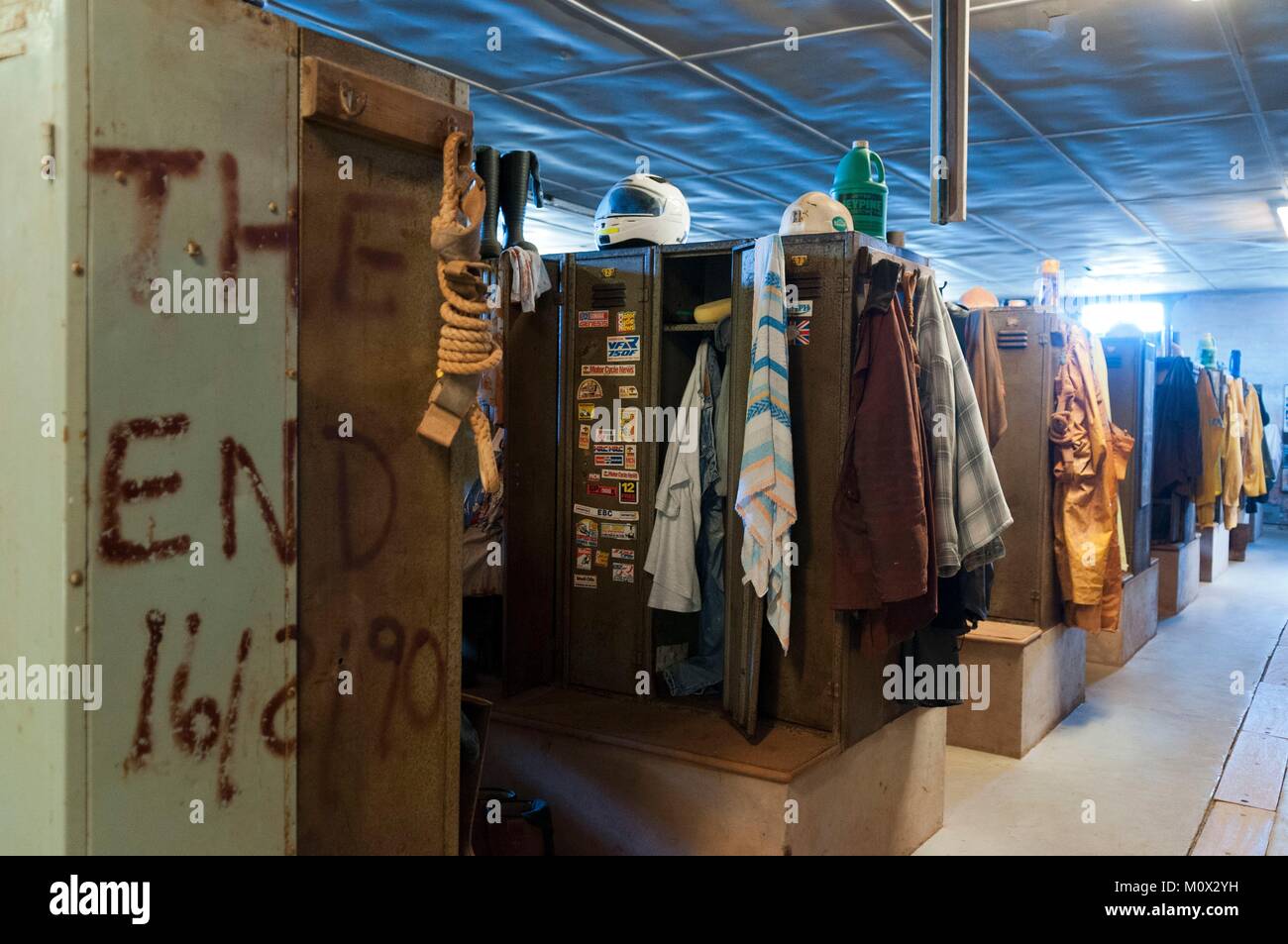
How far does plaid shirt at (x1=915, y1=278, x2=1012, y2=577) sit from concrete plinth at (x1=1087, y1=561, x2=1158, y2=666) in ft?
11.2

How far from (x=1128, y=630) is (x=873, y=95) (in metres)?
3.77

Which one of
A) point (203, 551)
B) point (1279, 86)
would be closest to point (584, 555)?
point (203, 551)

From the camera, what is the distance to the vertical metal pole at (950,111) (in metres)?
2.72

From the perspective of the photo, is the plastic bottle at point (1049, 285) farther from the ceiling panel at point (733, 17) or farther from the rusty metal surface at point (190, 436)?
the rusty metal surface at point (190, 436)

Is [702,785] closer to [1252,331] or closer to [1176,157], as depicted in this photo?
[1176,157]

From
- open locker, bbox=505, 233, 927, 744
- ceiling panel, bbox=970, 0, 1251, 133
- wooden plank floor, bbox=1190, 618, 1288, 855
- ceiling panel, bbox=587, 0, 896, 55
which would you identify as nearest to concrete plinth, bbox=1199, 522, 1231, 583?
wooden plank floor, bbox=1190, 618, 1288, 855

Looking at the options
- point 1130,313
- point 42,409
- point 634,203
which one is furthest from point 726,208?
point 1130,313

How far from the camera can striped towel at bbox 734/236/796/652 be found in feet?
10.1

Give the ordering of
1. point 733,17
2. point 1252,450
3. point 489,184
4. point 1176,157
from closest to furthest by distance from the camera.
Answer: point 489,184
point 733,17
point 1176,157
point 1252,450

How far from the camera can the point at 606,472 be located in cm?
367

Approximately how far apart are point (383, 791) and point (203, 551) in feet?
1.70

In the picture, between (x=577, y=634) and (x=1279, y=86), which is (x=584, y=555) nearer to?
(x=577, y=634)

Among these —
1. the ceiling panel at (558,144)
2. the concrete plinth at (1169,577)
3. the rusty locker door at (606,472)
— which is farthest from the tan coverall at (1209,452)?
the rusty locker door at (606,472)

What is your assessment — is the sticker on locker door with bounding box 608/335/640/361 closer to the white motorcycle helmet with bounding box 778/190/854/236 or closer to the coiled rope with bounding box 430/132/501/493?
the white motorcycle helmet with bounding box 778/190/854/236
